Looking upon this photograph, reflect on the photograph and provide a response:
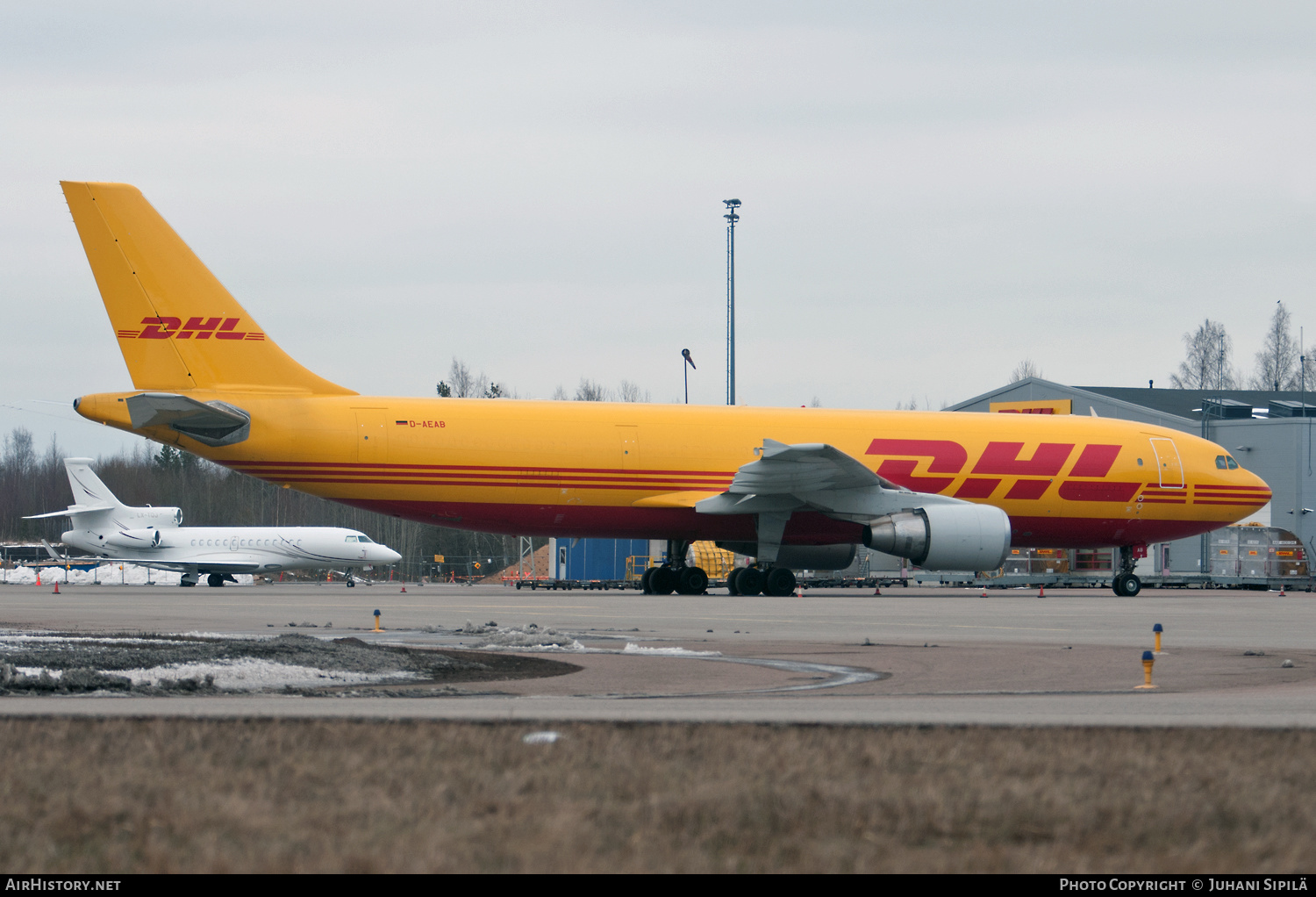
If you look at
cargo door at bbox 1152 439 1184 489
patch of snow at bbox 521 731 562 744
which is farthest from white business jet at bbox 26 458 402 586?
patch of snow at bbox 521 731 562 744

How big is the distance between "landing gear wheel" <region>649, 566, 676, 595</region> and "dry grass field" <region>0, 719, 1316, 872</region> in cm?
2600

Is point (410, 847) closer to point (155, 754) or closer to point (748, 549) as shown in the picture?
point (155, 754)

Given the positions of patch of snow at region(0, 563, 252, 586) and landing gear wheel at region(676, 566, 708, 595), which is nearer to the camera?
landing gear wheel at region(676, 566, 708, 595)

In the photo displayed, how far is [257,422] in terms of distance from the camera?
29812 millimetres

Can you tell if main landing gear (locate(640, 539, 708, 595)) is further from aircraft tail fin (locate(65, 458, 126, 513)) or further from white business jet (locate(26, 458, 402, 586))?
aircraft tail fin (locate(65, 458, 126, 513))

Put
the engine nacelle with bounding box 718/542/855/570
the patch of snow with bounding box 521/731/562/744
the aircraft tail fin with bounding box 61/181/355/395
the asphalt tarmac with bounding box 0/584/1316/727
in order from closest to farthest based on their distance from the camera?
the patch of snow with bounding box 521/731/562/744 → the asphalt tarmac with bounding box 0/584/1316/727 → the aircraft tail fin with bounding box 61/181/355/395 → the engine nacelle with bounding box 718/542/855/570

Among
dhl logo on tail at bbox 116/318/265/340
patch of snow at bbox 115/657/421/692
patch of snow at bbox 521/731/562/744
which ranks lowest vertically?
patch of snow at bbox 115/657/421/692

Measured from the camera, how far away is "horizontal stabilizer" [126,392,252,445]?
94.2ft

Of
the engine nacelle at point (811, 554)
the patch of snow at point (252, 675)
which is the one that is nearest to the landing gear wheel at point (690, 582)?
the engine nacelle at point (811, 554)

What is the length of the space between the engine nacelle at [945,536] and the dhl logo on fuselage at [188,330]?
1514cm

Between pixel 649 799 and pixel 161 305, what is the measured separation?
2677cm

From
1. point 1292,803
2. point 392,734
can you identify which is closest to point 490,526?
point 392,734

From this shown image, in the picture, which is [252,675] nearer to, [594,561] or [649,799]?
[649,799]

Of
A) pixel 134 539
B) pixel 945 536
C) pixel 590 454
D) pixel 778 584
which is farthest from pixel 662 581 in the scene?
pixel 134 539
